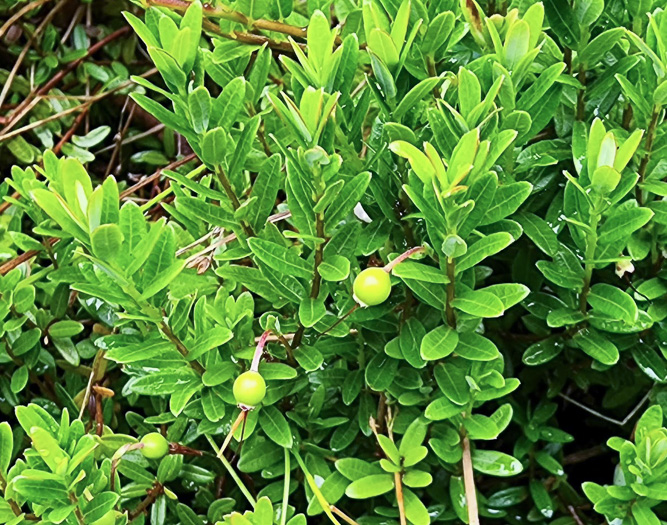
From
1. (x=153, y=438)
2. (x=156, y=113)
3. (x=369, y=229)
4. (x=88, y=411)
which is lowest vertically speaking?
(x=88, y=411)

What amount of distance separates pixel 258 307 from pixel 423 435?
0.31m

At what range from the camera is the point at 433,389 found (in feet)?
2.77

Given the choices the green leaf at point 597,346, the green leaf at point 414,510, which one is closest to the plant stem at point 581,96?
the green leaf at point 597,346

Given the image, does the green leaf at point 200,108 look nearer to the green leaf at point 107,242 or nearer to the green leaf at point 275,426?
the green leaf at point 107,242

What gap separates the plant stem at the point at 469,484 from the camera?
2.52 feet

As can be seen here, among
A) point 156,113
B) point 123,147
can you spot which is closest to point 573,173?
point 156,113

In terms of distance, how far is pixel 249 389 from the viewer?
694 mm

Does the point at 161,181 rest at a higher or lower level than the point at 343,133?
lower

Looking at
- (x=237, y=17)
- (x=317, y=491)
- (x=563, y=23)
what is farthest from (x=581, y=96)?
(x=317, y=491)

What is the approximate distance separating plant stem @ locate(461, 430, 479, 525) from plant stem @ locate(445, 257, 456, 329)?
142 mm

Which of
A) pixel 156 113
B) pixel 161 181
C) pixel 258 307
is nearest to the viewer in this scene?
pixel 156 113

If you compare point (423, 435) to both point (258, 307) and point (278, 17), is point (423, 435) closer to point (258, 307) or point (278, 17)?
point (258, 307)

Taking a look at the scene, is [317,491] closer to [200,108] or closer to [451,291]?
[451,291]

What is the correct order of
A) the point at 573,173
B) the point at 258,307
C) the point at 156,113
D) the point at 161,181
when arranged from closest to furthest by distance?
the point at 156,113, the point at 573,173, the point at 258,307, the point at 161,181
